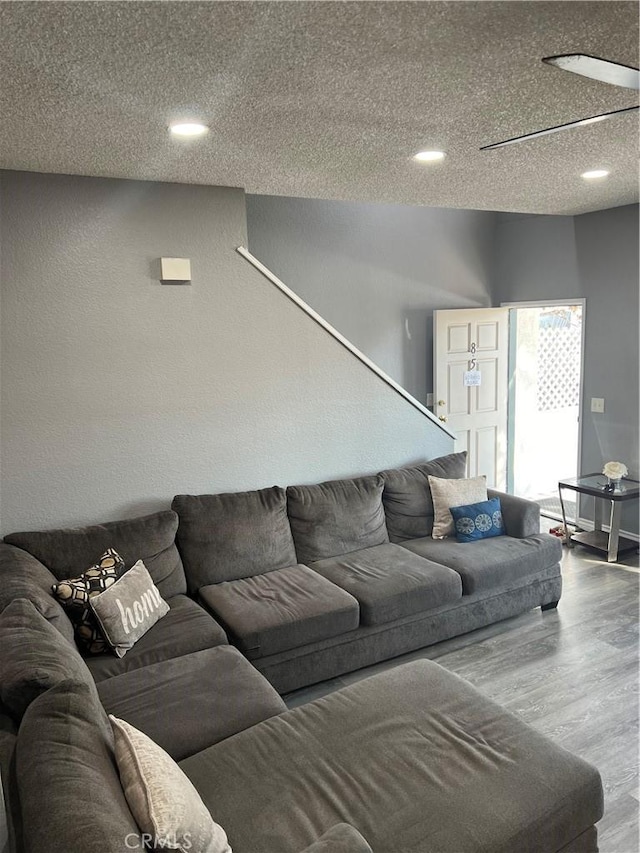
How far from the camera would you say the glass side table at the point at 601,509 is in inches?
181

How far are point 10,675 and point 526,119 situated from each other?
270 centimetres

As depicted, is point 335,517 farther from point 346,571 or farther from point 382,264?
point 382,264

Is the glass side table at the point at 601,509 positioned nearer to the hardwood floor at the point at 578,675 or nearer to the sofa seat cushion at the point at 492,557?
the hardwood floor at the point at 578,675

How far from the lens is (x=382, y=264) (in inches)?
215

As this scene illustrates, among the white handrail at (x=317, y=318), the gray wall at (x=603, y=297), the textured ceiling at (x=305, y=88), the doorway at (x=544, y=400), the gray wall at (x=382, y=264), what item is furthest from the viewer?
Answer: the doorway at (x=544, y=400)

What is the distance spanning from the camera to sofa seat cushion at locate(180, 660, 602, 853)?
1.73 meters

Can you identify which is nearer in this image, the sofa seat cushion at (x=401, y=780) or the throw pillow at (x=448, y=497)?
the sofa seat cushion at (x=401, y=780)

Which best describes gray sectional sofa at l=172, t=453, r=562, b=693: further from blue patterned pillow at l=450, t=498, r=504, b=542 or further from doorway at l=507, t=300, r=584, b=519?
doorway at l=507, t=300, r=584, b=519

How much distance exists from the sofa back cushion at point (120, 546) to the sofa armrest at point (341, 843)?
1899 millimetres

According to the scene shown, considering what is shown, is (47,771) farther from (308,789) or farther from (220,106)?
(220,106)

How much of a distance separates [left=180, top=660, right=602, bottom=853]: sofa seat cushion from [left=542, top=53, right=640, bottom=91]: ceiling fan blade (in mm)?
1978

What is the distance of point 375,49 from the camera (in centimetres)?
176

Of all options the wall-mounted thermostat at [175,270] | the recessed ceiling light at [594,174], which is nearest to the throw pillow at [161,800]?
the wall-mounted thermostat at [175,270]

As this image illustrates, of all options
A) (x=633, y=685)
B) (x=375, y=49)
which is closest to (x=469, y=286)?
(x=633, y=685)
